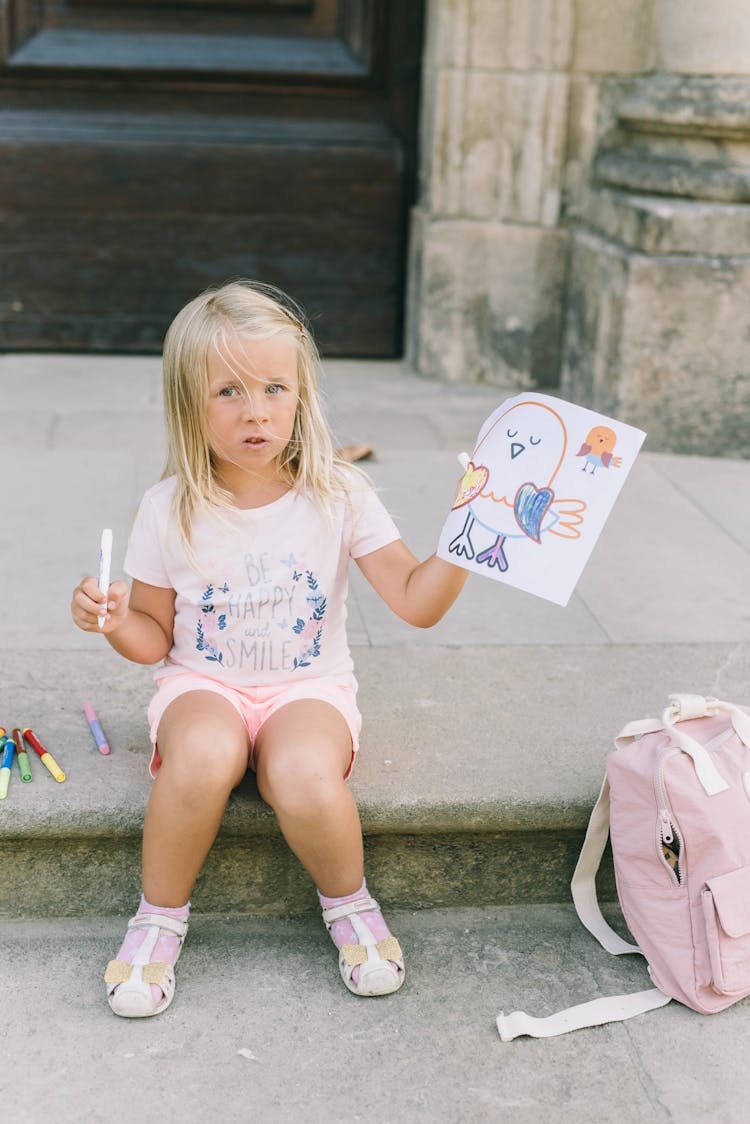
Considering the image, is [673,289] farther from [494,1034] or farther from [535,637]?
[494,1034]

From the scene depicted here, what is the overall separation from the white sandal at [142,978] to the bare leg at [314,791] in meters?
0.25

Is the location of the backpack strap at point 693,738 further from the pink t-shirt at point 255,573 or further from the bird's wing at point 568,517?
the pink t-shirt at point 255,573

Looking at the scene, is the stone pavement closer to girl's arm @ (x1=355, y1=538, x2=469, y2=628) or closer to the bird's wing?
girl's arm @ (x1=355, y1=538, x2=469, y2=628)

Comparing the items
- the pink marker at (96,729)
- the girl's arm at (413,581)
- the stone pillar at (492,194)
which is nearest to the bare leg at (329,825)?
the girl's arm at (413,581)

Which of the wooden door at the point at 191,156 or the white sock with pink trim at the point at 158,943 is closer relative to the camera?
the white sock with pink trim at the point at 158,943

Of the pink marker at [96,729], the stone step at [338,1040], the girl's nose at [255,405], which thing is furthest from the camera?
the pink marker at [96,729]

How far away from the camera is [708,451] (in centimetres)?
417

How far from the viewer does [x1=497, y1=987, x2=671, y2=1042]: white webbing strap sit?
204 cm

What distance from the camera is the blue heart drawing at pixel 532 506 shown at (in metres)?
2.12

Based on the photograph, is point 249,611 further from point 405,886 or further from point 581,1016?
point 581,1016

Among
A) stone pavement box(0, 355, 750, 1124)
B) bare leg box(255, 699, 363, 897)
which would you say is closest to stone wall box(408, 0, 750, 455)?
stone pavement box(0, 355, 750, 1124)

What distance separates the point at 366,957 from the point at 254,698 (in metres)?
0.45

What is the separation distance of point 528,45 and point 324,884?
10.1ft

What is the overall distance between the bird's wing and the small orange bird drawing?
0.06 m
